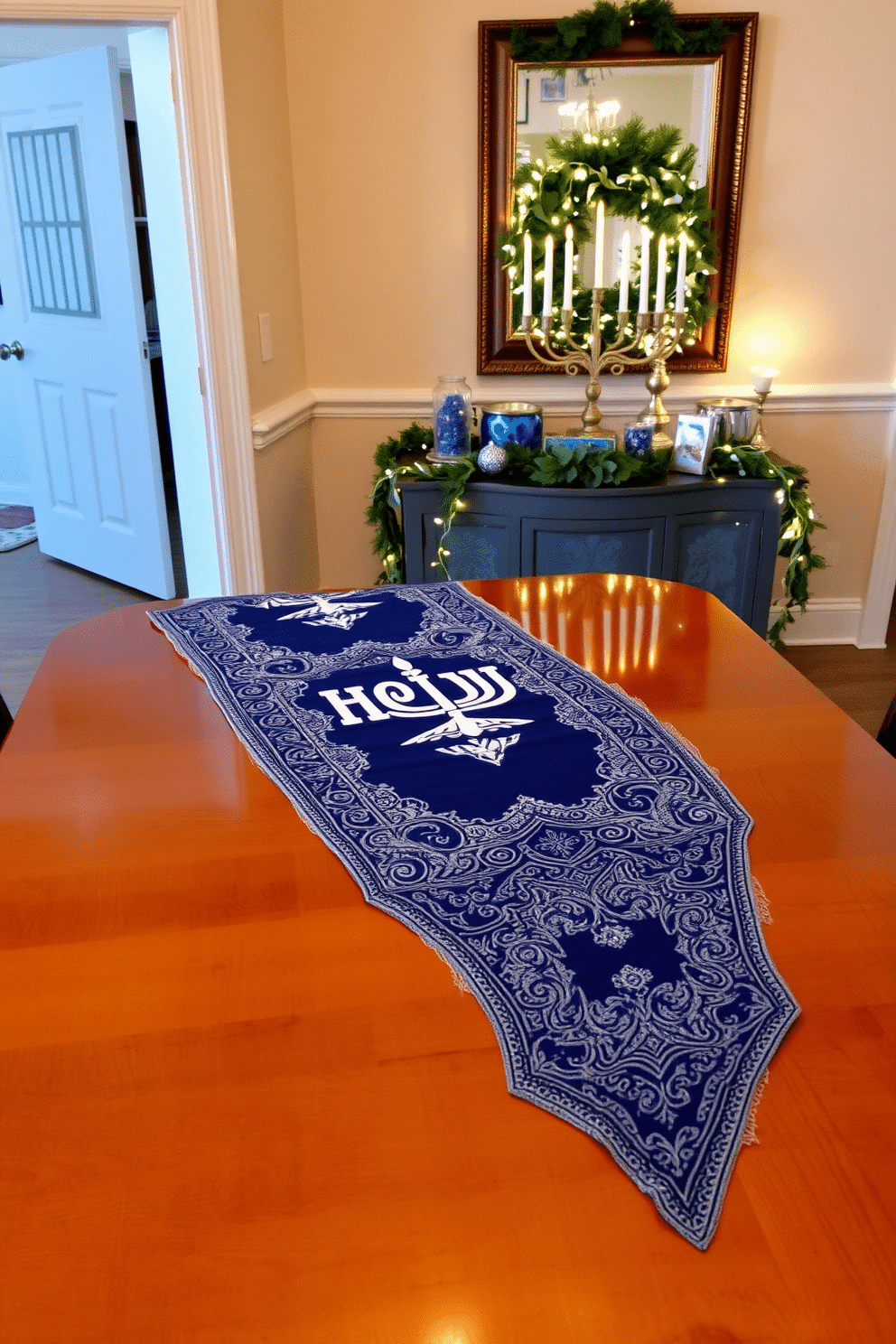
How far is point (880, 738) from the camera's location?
1.59 metres

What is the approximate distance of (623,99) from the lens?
127 inches

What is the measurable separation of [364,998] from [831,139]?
3.33 m

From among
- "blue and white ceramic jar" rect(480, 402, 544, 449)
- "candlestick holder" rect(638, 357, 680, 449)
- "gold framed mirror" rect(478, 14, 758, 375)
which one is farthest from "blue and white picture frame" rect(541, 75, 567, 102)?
"blue and white ceramic jar" rect(480, 402, 544, 449)

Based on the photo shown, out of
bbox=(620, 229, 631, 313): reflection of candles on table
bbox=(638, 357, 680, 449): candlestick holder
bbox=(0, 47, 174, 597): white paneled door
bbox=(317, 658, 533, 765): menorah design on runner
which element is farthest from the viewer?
bbox=(0, 47, 174, 597): white paneled door

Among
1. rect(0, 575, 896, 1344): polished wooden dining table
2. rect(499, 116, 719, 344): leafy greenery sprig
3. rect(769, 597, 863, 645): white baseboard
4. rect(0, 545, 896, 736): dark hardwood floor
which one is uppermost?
rect(499, 116, 719, 344): leafy greenery sprig

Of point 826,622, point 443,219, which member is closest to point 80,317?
point 443,219

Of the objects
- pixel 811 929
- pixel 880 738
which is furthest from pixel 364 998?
pixel 880 738

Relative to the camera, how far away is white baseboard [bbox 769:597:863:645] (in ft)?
12.8

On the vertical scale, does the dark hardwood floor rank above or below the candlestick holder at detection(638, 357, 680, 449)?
below

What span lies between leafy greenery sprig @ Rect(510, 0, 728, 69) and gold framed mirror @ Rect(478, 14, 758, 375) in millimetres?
23

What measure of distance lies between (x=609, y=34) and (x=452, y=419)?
3.93 feet

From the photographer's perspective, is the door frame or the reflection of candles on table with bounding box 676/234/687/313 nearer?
the door frame

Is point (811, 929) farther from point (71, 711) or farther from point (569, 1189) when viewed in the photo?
Answer: point (71, 711)

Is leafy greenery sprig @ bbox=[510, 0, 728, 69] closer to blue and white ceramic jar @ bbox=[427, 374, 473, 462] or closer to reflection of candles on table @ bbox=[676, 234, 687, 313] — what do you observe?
reflection of candles on table @ bbox=[676, 234, 687, 313]
